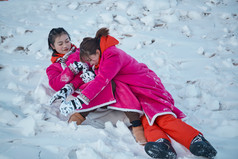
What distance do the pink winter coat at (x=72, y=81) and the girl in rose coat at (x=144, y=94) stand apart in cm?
8

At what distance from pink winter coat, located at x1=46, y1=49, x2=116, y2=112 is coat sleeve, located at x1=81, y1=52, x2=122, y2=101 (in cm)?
10

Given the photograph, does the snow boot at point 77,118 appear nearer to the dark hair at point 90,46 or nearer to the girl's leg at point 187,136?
the dark hair at point 90,46

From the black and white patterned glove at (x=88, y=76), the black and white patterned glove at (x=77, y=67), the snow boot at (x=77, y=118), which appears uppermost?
the black and white patterned glove at (x=77, y=67)

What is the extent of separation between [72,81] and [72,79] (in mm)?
27

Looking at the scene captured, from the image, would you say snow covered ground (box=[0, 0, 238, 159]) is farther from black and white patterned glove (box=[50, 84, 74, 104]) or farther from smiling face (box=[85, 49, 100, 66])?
smiling face (box=[85, 49, 100, 66])

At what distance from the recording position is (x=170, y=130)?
4.84 ft

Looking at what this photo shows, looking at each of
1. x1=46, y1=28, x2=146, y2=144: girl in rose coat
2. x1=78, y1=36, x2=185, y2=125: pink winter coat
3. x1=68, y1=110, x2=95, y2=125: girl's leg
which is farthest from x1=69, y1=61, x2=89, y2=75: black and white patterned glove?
x1=68, y1=110, x2=95, y2=125: girl's leg

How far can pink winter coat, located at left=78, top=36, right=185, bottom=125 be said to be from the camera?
1.61 meters

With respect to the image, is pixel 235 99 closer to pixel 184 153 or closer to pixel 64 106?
pixel 184 153

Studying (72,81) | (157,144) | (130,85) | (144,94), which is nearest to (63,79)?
(72,81)

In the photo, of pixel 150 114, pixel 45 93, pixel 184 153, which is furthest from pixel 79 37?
pixel 184 153

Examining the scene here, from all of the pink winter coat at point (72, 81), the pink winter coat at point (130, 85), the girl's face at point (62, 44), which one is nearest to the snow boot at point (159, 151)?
the pink winter coat at point (130, 85)

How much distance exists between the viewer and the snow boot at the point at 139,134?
1483 millimetres

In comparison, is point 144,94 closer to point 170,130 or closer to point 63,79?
point 170,130
